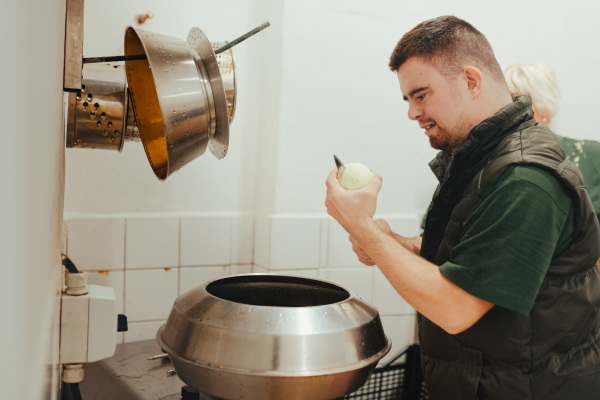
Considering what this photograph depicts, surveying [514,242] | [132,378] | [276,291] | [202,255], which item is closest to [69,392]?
[132,378]

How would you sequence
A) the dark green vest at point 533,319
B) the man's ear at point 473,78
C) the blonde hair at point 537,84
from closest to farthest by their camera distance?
1. the dark green vest at point 533,319
2. the man's ear at point 473,78
3. the blonde hair at point 537,84

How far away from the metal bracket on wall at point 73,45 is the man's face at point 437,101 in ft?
2.26

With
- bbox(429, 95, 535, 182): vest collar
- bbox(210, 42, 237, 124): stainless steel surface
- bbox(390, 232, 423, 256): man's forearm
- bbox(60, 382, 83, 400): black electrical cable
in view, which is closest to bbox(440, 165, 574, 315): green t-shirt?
bbox(429, 95, 535, 182): vest collar

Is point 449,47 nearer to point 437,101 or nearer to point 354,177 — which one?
point 437,101

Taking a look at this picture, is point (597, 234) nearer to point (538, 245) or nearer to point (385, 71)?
point (538, 245)

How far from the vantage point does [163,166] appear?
112cm

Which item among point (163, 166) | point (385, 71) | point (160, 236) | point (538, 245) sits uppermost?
point (385, 71)

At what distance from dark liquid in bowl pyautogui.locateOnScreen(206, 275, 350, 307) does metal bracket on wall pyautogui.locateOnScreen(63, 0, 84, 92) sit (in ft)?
1.53

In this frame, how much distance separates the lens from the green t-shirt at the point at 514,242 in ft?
2.91

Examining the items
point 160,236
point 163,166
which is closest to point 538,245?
point 163,166

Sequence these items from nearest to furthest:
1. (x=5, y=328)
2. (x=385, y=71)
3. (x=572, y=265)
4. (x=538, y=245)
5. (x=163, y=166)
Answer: (x=5, y=328) → (x=538, y=245) → (x=572, y=265) → (x=163, y=166) → (x=385, y=71)

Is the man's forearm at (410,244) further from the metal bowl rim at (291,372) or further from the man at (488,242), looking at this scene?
the metal bowl rim at (291,372)

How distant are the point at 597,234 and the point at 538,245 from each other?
217 mm

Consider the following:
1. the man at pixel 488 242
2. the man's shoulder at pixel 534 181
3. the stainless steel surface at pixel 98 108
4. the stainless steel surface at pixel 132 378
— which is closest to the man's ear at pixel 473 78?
the man at pixel 488 242
